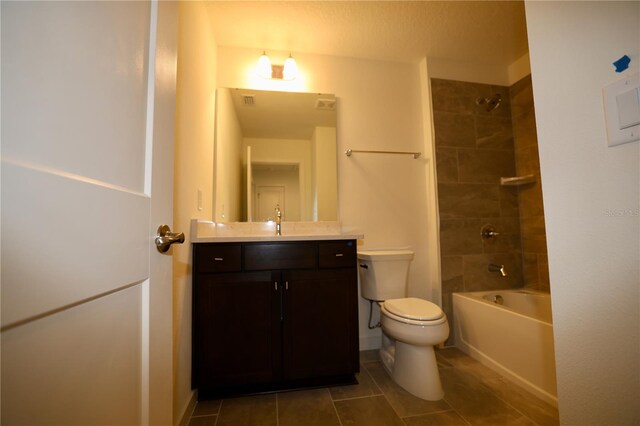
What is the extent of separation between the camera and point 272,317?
4.37 ft

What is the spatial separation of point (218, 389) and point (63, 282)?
1.34 m

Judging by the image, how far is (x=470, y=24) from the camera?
1807 mm

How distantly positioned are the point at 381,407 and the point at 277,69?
242cm

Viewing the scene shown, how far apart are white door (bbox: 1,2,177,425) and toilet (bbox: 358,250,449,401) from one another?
46.9 inches

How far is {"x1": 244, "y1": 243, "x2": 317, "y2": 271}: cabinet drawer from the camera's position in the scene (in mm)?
1354

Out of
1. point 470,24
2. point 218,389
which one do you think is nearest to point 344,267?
point 218,389

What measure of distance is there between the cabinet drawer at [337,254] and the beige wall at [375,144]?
1.74 ft

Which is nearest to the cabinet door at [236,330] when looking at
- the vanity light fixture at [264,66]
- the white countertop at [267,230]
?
the white countertop at [267,230]

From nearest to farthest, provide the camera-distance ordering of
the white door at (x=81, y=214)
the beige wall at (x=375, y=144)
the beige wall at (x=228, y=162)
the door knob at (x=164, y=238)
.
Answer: the white door at (x=81, y=214) → the door knob at (x=164, y=238) → the beige wall at (x=228, y=162) → the beige wall at (x=375, y=144)

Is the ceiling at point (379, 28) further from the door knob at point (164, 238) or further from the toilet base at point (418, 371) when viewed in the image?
the toilet base at point (418, 371)

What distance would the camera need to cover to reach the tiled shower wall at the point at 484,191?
2.04 meters

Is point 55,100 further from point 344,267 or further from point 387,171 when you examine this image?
point 387,171

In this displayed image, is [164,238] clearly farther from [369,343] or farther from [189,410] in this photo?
[369,343]

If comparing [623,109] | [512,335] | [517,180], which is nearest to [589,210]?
[623,109]
